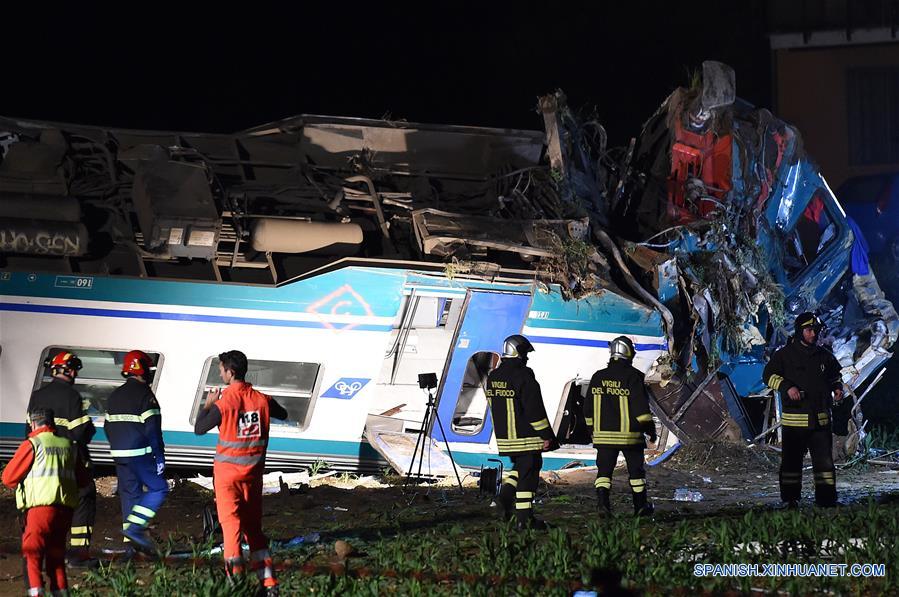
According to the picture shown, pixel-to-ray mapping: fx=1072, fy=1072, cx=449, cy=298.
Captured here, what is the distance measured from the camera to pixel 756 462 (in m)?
12.9

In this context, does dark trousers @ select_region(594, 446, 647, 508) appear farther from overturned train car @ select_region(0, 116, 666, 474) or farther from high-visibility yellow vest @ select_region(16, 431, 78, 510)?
high-visibility yellow vest @ select_region(16, 431, 78, 510)

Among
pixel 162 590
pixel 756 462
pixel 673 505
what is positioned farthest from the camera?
pixel 756 462

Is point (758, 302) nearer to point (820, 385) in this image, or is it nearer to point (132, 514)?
point (820, 385)

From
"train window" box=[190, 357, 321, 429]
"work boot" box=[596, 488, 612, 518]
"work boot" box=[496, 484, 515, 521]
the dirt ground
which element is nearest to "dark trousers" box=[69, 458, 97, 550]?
the dirt ground

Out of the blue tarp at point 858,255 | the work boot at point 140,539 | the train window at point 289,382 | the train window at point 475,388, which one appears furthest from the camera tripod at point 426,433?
the blue tarp at point 858,255

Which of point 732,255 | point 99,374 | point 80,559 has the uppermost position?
point 732,255

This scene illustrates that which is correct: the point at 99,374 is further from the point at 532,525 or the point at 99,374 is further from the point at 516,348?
the point at 532,525

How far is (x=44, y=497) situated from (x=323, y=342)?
→ 5.38 metres

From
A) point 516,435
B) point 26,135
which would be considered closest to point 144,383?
point 516,435

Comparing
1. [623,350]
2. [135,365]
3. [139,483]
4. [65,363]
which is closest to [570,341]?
[623,350]

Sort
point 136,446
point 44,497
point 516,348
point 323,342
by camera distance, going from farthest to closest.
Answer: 1. point 323,342
2. point 516,348
3. point 136,446
4. point 44,497

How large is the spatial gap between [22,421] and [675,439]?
7.37 metres

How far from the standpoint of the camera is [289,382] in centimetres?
1175

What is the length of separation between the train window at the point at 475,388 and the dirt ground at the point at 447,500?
990 mm
